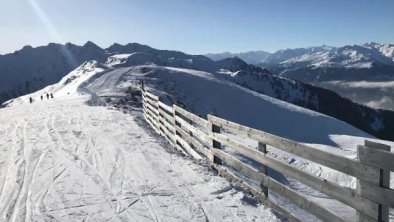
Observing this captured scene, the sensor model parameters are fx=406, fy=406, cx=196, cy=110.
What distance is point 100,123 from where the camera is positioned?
20.4m

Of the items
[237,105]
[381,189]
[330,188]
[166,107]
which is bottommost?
[237,105]

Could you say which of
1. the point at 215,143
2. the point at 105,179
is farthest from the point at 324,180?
the point at 105,179

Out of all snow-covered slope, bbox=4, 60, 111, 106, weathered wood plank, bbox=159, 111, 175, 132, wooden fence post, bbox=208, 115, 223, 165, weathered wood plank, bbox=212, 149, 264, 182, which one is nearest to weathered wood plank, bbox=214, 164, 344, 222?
weathered wood plank, bbox=212, 149, 264, 182

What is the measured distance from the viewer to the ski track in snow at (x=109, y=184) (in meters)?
7.62

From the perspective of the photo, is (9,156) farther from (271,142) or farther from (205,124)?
(271,142)

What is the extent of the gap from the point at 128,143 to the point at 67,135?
12.0 feet

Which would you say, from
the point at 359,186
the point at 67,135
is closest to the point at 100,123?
the point at 67,135

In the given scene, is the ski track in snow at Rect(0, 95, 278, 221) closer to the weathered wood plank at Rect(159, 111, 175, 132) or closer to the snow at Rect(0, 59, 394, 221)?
the snow at Rect(0, 59, 394, 221)

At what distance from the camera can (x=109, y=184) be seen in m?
9.39

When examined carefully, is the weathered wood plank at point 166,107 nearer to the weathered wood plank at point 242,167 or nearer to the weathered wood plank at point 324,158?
the weathered wood plank at point 242,167

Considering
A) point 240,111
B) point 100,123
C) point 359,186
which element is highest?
point 359,186

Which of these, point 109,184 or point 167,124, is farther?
point 167,124

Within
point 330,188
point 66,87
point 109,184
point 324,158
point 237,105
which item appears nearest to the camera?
point 330,188

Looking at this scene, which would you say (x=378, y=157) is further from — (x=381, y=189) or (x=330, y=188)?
(x=330, y=188)
